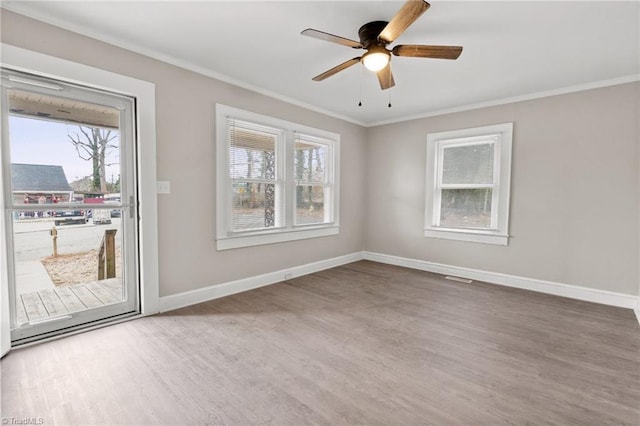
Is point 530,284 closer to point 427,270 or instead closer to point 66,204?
point 427,270

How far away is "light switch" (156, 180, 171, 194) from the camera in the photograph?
3.00 m

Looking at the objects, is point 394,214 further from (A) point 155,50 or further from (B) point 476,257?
(A) point 155,50

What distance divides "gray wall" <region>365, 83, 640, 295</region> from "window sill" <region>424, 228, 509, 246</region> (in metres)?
0.08

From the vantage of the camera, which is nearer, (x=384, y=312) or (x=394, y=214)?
(x=384, y=312)

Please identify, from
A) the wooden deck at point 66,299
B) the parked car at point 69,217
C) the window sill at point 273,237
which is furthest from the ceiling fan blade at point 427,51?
the wooden deck at point 66,299

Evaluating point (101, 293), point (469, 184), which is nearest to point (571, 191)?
point (469, 184)

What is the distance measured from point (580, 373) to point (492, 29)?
8.75ft

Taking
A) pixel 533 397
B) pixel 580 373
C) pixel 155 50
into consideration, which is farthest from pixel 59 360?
pixel 580 373

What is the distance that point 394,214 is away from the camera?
5324 mm

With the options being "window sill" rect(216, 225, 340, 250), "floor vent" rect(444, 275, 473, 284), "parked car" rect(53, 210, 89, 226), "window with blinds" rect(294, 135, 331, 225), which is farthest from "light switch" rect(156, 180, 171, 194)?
"floor vent" rect(444, 275, 473, 284)

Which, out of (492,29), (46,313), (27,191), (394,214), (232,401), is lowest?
(232,401)

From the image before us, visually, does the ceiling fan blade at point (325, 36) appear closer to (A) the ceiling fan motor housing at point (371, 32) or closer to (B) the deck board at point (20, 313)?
(A) the ceiling fan motor housing at point (371, 32)

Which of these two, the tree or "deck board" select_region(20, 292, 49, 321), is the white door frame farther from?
"deck board" select_region(20, 292, 49, 321)

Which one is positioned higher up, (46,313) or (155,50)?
(155,50)
